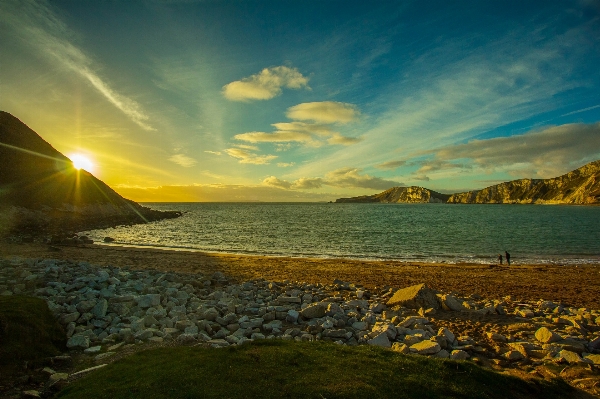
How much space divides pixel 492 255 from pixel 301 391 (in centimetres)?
3706

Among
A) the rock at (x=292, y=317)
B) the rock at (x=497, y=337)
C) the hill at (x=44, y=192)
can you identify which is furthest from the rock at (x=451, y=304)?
the hill at (x=44, y=192)

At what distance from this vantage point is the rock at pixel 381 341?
970 centimetres

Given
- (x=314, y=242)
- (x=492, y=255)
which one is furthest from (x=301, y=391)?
(x=314, y=242)

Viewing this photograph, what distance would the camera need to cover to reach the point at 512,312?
1417cm

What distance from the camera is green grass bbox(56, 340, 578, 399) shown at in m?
5.38

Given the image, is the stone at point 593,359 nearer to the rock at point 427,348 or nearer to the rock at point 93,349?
the rock at point 427,348

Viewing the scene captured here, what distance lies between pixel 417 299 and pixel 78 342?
13.2m

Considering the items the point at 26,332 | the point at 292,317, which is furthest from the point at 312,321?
the point at 26,332

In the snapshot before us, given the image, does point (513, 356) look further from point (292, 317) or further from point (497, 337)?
point (292, 317)

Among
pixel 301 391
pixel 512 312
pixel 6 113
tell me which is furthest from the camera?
pixel 6 113

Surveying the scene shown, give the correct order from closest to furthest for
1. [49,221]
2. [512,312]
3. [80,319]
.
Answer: [80,319] → [512,312] → [49,221]

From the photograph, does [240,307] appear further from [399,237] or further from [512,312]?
[399,237]

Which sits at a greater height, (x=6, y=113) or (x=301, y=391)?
(x=6, y=113)

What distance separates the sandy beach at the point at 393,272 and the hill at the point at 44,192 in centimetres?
2579
